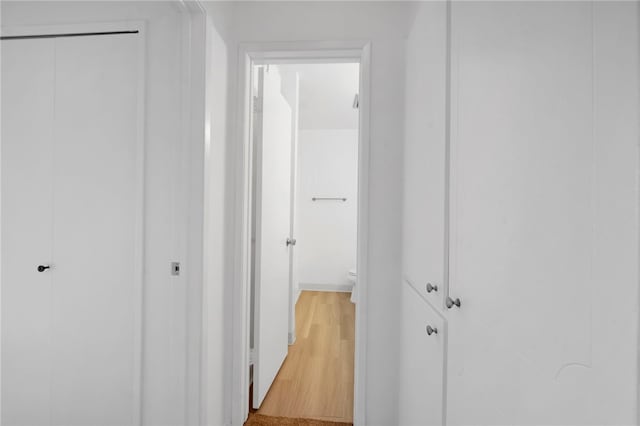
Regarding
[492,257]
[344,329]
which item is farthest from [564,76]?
[344,329]

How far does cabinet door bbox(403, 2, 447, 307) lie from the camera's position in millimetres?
1007

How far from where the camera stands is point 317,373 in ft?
7.19

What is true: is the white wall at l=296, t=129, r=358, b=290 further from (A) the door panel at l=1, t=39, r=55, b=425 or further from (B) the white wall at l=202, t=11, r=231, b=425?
(A) the door panel at l=1, t=39, r=55, b=425

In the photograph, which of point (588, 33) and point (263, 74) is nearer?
point (588, 33)

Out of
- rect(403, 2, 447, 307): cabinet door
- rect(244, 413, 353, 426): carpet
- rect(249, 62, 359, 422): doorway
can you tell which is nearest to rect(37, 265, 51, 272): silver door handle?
rect(249, 62, 359, 422): doorway

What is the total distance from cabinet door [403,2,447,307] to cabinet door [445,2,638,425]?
168mm

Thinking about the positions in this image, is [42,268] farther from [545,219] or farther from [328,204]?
[328,204]

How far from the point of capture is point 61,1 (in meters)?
1.37

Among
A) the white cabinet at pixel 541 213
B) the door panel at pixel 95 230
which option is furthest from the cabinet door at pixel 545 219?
the door panel at pixel 95 230

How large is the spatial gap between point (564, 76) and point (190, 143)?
1264mm

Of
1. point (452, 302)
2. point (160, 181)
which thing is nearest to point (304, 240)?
point (160, 181)

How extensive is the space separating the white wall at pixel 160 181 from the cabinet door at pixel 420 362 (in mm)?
997

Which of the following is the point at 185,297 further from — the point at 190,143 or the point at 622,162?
the point at 622,162

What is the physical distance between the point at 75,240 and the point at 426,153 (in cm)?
156
